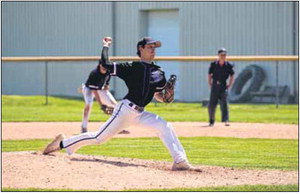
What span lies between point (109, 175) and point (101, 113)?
45.4 ft

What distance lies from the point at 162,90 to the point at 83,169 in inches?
60.4

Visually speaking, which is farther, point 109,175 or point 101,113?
point 101,113

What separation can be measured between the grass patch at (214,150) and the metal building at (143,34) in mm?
13952

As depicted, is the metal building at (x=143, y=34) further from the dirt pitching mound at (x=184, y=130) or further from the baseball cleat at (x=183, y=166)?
the baseball cleat at (x=183, y=166)

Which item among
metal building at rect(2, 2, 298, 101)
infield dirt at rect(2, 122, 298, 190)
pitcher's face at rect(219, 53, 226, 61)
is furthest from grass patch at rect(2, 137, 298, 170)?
metal building at rect(2, 2, 298, 101)

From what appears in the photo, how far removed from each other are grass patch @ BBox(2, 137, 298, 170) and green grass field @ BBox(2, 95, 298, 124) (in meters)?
5.59

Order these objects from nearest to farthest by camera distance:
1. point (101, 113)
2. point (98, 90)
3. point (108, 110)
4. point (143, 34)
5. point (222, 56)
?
point (108, 110), point (98, 90), point (222, 56), point (101, 113), point (143, 34)

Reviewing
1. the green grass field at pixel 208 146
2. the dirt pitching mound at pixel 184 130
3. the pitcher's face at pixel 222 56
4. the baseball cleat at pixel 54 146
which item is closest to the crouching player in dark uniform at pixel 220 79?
the pitcher's face at pixel 222 56

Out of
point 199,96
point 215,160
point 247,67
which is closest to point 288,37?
point 247,67

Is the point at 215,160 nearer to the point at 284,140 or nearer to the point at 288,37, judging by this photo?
the point at 284,140

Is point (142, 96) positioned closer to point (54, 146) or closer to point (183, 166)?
point (183, 166)

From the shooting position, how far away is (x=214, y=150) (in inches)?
574

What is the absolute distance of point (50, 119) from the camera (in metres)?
22.2

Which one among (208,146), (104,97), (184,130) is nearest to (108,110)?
(208,146)
